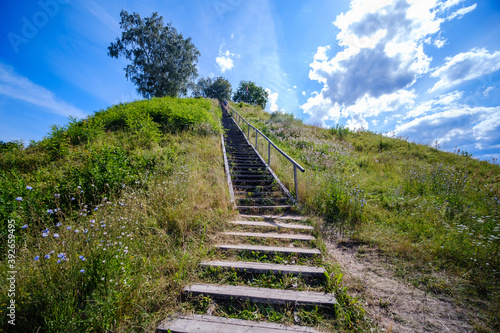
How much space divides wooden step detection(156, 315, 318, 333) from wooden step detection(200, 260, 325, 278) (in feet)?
2.75

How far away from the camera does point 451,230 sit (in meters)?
4.13

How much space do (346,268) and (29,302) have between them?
4642mm

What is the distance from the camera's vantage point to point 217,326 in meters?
2.32

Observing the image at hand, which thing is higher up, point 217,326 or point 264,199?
point 264,199

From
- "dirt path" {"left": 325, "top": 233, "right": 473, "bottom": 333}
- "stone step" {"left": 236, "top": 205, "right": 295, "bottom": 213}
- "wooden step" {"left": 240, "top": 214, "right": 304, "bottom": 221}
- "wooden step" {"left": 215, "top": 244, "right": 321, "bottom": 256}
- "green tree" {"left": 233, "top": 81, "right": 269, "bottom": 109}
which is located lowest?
"dirt path" {"left": 325, "top": 233, "right": 473, "bottom": 333}

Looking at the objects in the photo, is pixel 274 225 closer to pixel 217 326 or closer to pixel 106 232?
pixel 217 326

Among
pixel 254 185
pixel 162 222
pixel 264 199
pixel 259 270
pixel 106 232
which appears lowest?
pixel 259 270

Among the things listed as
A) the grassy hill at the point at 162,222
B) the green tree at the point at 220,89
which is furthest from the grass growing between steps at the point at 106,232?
the green tree at the point at 220,89

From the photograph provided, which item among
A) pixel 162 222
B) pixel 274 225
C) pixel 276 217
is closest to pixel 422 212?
pixel 276 217

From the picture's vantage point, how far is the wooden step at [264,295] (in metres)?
2.67

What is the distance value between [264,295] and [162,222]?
8.87ft

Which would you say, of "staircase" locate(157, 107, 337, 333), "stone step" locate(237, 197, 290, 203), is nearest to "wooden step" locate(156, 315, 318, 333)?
"staircase" locate(157, 107, 337, 333)

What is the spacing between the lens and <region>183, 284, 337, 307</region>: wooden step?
267 centimetres

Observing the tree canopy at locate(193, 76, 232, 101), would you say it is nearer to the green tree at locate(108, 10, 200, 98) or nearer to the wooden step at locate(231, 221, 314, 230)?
the green tree at locate(108, 10, 200, 98)
